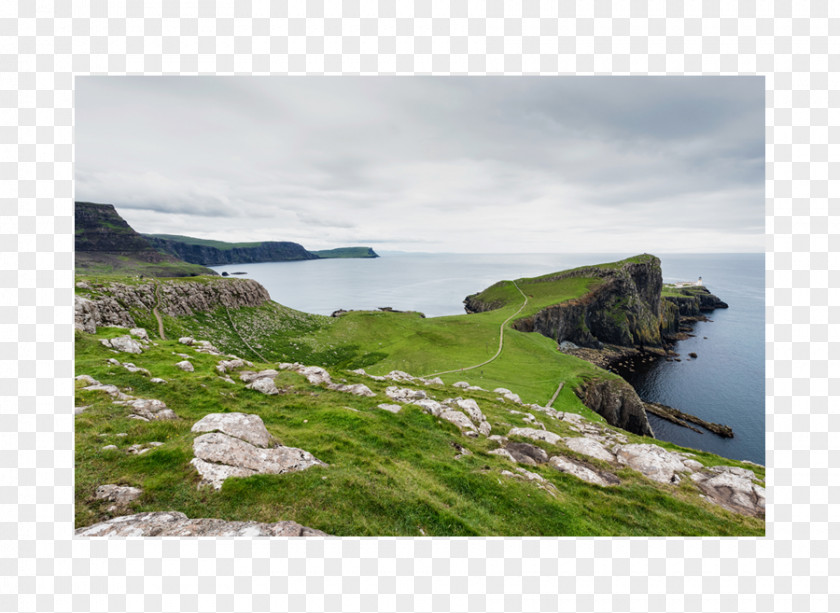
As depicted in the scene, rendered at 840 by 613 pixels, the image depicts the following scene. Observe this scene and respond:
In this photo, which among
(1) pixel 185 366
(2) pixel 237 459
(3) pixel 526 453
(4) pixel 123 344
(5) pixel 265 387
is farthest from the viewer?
(4) pixel 123 344

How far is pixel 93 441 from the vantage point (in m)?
9.96

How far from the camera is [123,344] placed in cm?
2159

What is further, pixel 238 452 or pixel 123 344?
pixel 123 344

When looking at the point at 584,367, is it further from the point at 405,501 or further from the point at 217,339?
the point at 217,339

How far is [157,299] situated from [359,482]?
5286 centimetres

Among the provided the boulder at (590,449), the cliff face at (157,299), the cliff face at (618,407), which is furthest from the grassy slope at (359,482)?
the cliff face at (618,407)

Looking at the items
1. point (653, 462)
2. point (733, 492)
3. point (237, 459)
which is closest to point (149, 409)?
point (237, 459)

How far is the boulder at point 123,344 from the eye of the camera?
21.1m

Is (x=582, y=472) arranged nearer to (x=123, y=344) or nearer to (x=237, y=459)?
(x=237, y=459)

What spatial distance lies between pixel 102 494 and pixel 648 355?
102m

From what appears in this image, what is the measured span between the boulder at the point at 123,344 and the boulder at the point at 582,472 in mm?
28330

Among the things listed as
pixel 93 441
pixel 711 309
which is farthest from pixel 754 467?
pixel 711 309

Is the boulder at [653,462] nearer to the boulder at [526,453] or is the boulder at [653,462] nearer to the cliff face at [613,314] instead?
the boulder at [526,453]

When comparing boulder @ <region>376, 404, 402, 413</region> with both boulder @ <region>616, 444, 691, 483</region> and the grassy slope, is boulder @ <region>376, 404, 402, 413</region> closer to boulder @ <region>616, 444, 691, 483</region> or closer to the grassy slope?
the grassy slope
